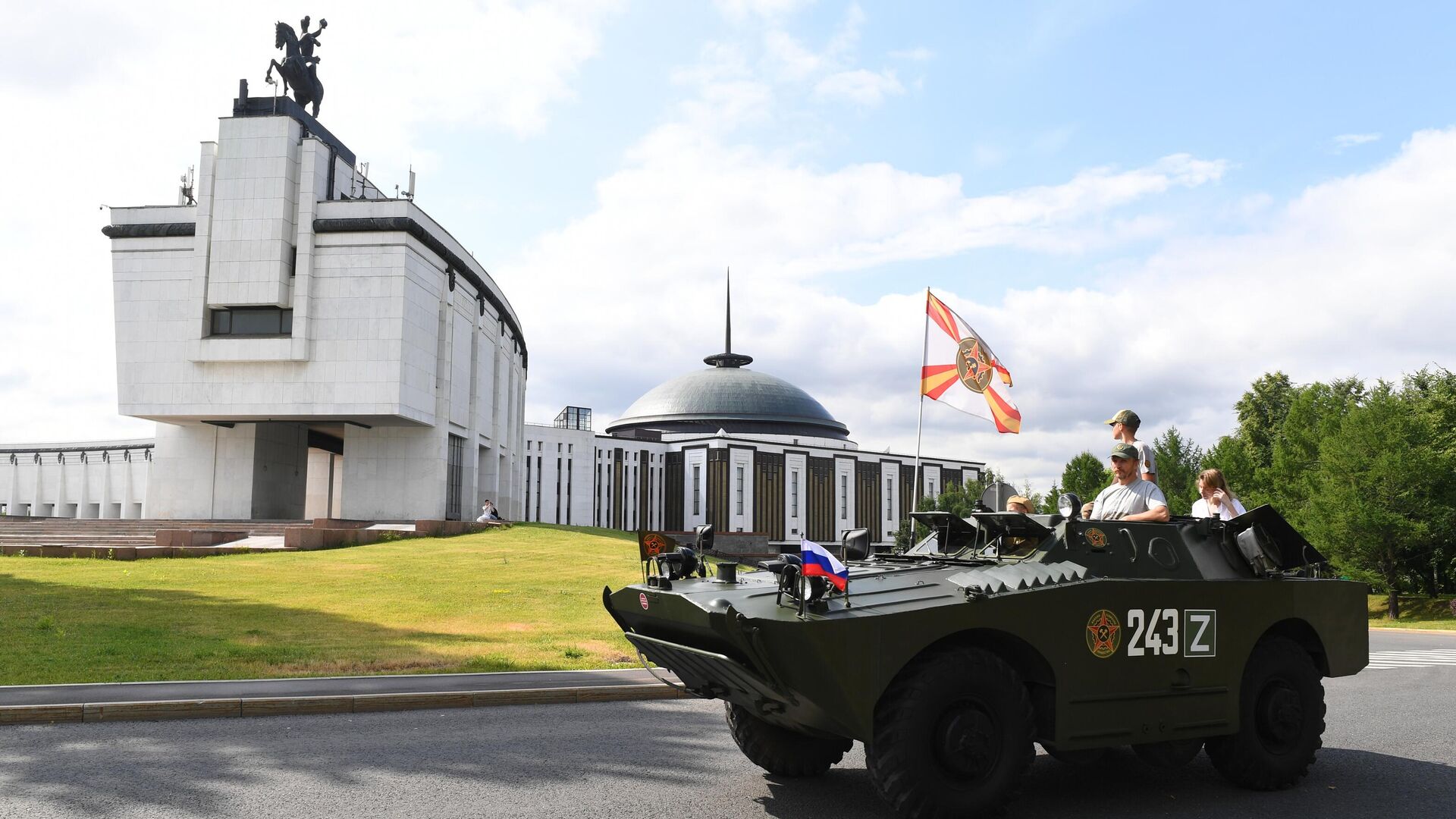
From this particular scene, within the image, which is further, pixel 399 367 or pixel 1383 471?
pixel 399 367

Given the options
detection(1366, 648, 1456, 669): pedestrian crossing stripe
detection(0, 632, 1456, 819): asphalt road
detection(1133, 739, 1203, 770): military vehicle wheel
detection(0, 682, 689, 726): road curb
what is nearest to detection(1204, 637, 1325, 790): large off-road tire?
detection(0, 632, 1456, 819): asphalt road

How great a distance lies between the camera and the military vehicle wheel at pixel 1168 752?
7297 mm

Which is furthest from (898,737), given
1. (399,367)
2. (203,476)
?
(203,476)

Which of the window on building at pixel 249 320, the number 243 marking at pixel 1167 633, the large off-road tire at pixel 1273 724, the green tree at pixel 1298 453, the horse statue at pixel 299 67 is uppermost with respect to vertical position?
the horse statue at pixel 299 67

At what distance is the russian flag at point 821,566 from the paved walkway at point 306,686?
601cm

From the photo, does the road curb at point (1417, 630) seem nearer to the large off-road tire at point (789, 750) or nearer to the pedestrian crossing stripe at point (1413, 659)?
the pedestrian crossing stripe at point (1413, 659)

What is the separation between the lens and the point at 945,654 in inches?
225

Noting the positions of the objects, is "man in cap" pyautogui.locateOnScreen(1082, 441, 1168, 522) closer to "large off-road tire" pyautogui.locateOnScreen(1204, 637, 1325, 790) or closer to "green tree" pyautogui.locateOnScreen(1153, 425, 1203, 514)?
"large off-road tire" pyautogui.locateOnScreen(1204, 637, 1325, 790)

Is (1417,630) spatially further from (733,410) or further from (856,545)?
(733,410)

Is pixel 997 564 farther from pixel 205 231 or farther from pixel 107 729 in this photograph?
pixel 205 231

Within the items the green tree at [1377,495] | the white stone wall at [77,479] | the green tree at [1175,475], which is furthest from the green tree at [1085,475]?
the white stone wall at [77,479]

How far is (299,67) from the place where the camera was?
1812 inches

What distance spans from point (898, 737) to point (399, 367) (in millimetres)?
40481

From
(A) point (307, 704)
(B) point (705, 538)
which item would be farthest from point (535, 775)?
(A) point (307, 704)
